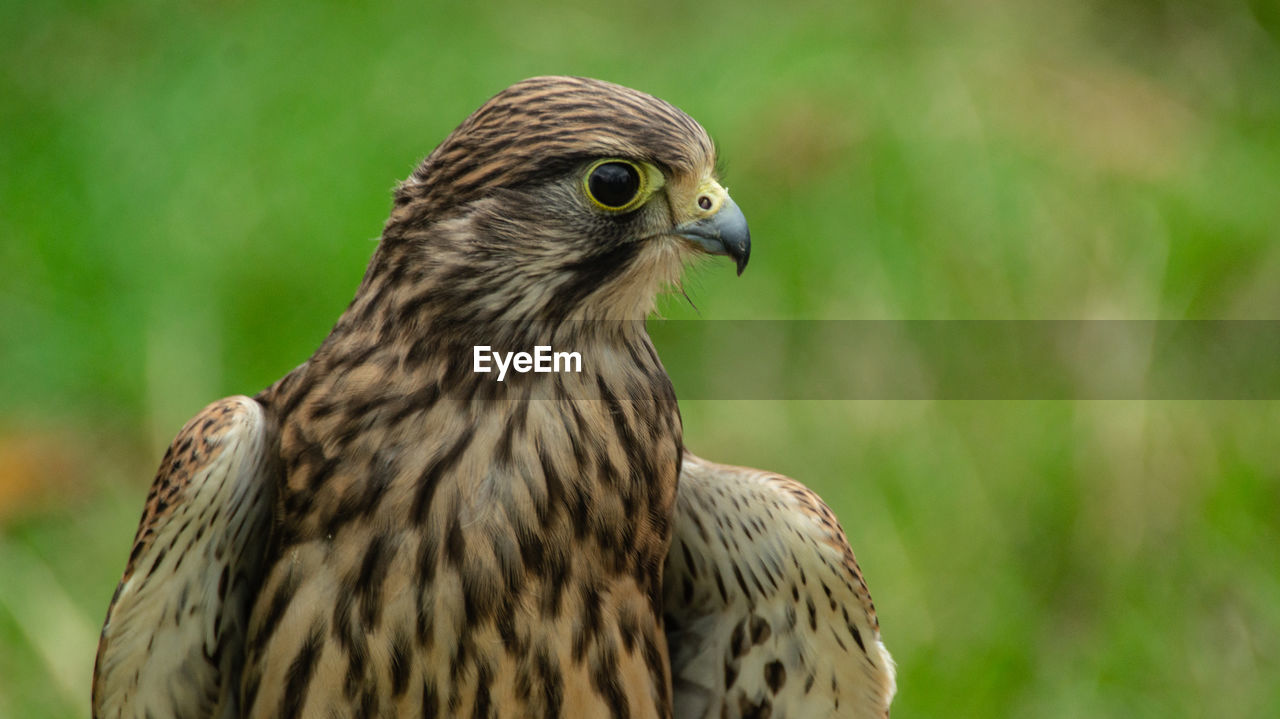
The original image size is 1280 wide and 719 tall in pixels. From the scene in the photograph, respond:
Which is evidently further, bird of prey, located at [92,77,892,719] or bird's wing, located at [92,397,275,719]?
bird's wing, located at [92,397,275,719]

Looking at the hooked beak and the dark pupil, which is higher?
the dark pupil

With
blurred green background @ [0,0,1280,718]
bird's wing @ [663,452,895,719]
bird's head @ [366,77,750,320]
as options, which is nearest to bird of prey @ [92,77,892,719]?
bird's head @ [366,77,750,320]

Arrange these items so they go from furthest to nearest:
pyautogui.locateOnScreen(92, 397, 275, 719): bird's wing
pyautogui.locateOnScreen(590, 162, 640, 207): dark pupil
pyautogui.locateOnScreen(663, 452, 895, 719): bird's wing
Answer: pyautogui.locateOnScreen(663, 452, 895, 719): bird's wing < pyautogui.locateOnScreen(92, 397, 275, 719): bird's wing < pyautogui.locateOnScreen(590, 162, 640, 207): dark pupil

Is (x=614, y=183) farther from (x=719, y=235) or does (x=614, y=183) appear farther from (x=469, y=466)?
(x=469, y=466)

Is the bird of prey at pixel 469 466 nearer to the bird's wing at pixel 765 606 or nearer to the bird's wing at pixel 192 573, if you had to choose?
the bird's wing at pixel 192 573

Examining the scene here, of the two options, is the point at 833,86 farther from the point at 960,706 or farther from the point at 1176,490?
the point at 960,706

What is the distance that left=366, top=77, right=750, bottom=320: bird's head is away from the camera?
2658 millimetres

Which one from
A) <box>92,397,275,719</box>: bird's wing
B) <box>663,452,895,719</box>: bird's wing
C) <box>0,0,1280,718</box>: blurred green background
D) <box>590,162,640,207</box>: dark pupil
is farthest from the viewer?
<box>0,0,1280,718</box>: blurred green background

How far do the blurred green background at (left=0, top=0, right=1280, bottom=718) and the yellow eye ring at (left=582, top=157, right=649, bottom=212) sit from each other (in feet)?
7.40

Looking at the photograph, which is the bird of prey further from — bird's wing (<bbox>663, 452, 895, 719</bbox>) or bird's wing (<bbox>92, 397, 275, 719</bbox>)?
bird's wing (<bbox>663, 452, 895, 719</bbox>)

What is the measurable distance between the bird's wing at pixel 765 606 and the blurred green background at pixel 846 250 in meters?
1.18

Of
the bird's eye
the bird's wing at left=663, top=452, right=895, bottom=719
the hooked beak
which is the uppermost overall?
the bird's eye

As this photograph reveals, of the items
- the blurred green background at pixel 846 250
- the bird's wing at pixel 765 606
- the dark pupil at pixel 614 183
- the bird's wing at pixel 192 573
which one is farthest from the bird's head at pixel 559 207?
the blurred green background at pixel 846 250

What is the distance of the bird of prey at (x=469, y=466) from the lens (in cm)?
271
